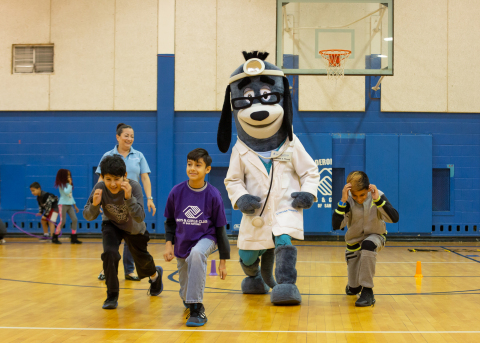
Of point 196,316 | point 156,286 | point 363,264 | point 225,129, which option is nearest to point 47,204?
point 156,286

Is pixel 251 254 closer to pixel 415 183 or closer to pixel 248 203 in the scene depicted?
pixel 248 203

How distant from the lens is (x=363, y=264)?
480 cm

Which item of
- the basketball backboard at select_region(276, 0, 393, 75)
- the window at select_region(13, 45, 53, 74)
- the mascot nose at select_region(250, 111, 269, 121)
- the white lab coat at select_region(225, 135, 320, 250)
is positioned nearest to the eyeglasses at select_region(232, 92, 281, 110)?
the mascot nose at select_region(250, 111, 269, 121)

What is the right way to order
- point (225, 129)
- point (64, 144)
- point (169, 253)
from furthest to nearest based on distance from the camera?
1. point (64, 144)
2. point (225, 129)
3. point (169, 253)

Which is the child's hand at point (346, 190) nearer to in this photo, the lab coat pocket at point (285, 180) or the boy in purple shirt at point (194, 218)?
the lab coat pocket at point (285, 180)

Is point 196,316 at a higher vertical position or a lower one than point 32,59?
lower

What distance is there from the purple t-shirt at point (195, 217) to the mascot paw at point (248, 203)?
22.9 inches

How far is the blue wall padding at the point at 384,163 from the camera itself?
434 inches

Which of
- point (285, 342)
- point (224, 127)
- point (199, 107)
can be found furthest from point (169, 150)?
point (285, 342)

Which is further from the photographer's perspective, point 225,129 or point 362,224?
point 225,129

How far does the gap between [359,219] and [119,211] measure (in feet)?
7.45

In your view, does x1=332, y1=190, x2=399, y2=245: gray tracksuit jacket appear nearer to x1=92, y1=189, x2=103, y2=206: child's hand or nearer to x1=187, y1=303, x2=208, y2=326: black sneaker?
x1=187, y1=303, x2=208, y2=326: black sneaker

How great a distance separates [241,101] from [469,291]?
3.20 m

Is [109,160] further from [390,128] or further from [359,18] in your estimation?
[390,128]
